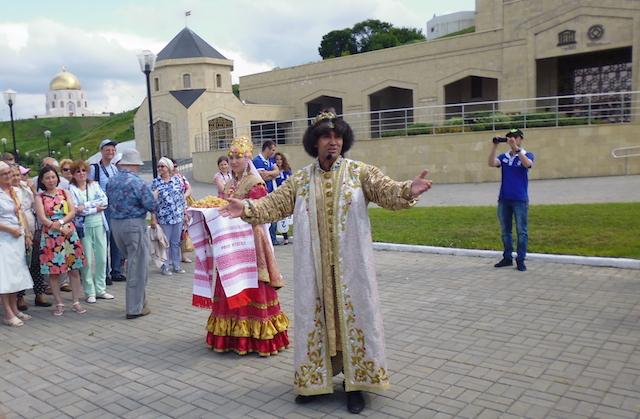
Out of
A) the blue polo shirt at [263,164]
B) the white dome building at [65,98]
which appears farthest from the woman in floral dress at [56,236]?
the white dome building at [65,98]

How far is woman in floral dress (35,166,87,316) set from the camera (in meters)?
6.80

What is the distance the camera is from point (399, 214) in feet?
45.3

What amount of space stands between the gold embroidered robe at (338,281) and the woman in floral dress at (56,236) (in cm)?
407

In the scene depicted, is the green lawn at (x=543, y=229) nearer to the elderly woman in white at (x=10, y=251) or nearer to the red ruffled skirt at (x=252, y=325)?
the red ruffled skirt at (x=252, y=325)

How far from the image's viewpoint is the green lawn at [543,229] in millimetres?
8874

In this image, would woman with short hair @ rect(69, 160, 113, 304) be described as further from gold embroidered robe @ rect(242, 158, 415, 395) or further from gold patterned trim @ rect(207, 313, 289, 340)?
gold embroidered robe @ rect(242, 158, 415, 395)

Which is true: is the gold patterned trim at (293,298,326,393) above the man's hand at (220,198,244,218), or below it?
below

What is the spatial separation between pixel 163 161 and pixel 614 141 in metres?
16.2

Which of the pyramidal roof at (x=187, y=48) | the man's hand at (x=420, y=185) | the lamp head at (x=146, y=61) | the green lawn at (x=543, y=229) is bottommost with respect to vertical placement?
the green lawn at (x=543, y=229)

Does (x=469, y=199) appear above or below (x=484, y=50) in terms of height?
below

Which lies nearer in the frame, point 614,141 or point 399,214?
point 399,214

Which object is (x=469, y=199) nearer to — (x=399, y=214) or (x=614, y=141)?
(x=399, y=214)

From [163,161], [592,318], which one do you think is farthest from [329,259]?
[163,161]

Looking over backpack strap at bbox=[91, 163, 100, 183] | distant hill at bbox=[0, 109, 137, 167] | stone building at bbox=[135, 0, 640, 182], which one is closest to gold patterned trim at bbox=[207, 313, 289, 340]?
backpack strap at bbox=[91, 163, 100, 183]
